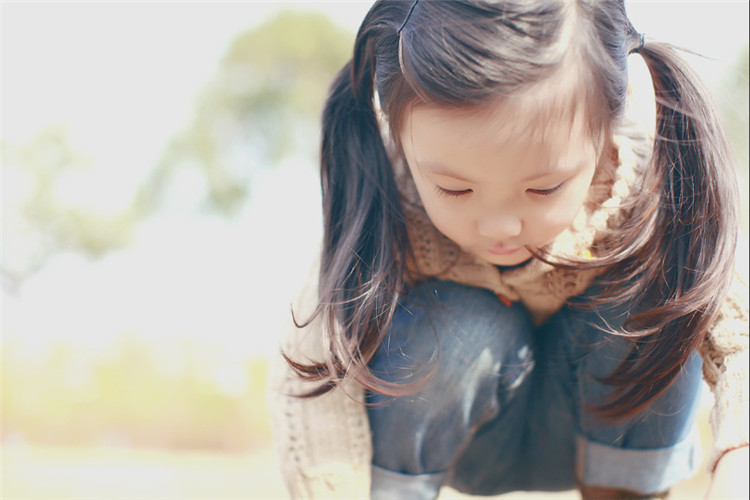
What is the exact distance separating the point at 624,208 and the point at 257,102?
5.05 m

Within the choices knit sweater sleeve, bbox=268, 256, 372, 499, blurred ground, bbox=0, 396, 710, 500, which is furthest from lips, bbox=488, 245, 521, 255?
blurred ground, bbox=0, 396, 710, 500

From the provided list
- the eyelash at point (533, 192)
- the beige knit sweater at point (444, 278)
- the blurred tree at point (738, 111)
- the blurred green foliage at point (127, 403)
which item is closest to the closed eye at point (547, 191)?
the eyelash at point (533, 192)

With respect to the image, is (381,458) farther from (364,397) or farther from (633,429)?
(633,429)

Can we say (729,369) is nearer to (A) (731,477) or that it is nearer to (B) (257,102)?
(A) (731,477)

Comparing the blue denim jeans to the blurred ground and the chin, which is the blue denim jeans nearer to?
the chin

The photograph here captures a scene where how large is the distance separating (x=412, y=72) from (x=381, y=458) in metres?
0.45

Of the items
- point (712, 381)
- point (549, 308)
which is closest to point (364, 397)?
point (549, 308)

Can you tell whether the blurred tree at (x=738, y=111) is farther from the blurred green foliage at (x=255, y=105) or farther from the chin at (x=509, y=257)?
the blurred green foliage at (x=255, y=105)

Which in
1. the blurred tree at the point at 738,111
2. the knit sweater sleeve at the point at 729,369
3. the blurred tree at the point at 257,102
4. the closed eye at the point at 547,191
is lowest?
the knit sweater sleeve at the point at 729,369

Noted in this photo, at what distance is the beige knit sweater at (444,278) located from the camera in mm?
775

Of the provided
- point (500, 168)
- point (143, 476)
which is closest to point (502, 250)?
point (500, 168)

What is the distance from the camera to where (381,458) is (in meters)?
0.85

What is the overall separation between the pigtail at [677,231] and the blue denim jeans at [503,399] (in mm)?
43

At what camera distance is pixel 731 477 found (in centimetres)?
68
